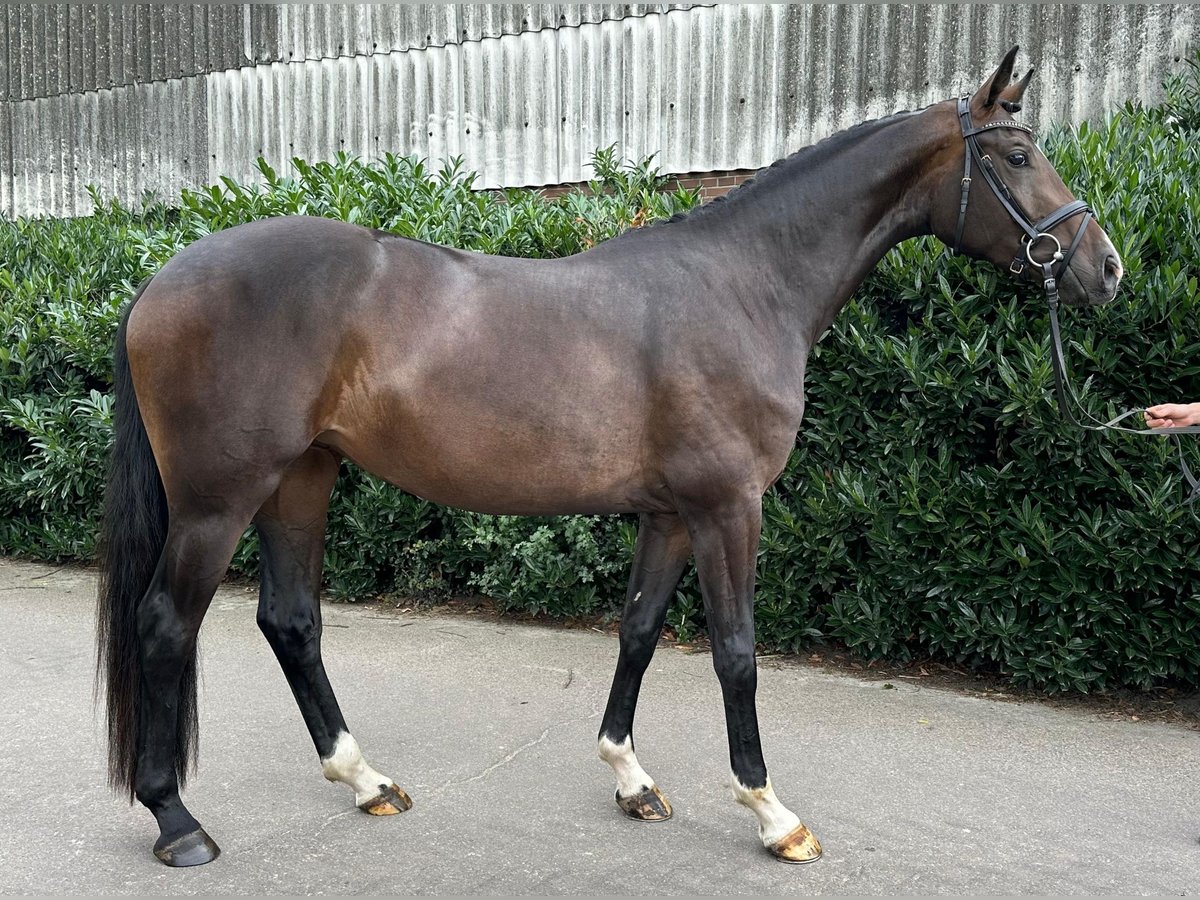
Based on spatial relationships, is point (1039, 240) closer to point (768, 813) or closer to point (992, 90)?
point (992, 90)

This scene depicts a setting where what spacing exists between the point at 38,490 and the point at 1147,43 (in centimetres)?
789

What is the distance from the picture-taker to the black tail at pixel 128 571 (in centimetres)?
329

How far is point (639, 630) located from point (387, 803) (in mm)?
1050

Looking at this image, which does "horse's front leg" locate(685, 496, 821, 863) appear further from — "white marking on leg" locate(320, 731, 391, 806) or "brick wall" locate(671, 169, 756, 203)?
"brick wall" locate(671, 169, 756, 203)

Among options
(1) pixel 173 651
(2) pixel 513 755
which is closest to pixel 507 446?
(1) pixel 173 651

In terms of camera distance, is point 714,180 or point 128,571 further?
point 714,180

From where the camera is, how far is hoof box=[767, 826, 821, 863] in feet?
10.3

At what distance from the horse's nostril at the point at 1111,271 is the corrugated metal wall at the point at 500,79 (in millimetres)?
4017

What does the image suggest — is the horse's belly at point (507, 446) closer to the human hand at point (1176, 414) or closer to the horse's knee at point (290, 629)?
the horse's knee at point (290, 629)

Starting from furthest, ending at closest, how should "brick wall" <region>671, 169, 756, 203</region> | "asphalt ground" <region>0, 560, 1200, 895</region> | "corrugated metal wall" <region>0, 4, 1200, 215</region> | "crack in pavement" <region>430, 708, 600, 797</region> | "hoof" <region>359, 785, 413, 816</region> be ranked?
"brick wall" <region>671, 169, 756, 203</region>
"corrugated metal wall" <region>0, 4, 1200, 215</region>
"crack in pavement" <region>430, 708, 600, 797</region>
"hoof" <region>359, 785, 413, 816</region>
"asphalt ground" <region>0, 560, 1200, 895</region>

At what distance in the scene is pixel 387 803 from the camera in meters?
3.52

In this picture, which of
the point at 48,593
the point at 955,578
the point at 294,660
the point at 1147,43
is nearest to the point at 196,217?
the point at 48,593

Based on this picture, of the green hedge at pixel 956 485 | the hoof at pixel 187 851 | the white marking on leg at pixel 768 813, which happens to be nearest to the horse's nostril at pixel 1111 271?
the green hedge at pixel 956 485

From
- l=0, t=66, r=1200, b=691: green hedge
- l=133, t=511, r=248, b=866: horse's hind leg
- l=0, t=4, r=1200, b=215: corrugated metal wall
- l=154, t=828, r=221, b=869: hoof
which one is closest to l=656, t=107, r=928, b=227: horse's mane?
l=0, t=66, r=1200, b=691: green hedge
